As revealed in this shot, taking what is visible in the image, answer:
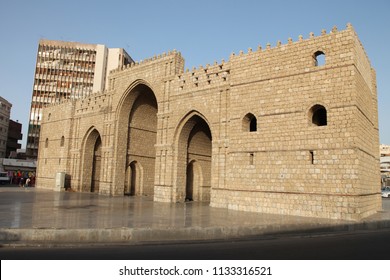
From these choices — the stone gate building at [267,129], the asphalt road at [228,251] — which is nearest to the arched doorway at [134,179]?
the stone gate building at [267,129]

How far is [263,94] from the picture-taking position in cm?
1457

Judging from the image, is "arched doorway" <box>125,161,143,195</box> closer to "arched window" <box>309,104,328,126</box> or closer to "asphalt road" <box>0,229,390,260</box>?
"arched window" <box>309,104,328,126</box>

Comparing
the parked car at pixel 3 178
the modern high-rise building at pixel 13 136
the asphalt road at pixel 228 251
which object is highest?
the modern high-rise building at pixel 13 136

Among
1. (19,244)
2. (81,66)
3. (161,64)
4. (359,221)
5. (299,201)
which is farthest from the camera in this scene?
(81,66)

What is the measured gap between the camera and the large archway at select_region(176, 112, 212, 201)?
18.9 meters

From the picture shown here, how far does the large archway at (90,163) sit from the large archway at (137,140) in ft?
14.5

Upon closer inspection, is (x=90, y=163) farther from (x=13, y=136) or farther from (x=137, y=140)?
(x=13, y=136)

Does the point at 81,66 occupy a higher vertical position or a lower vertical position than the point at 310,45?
higher

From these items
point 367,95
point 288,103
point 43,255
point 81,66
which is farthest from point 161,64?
point 81,66

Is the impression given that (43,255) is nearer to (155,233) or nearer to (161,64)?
(155,233)

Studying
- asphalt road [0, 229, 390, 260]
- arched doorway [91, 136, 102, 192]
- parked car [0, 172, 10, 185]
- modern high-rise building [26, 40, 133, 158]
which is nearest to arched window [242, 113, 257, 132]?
asphalt road [0, 229, 390, 260]

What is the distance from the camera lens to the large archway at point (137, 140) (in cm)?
2314

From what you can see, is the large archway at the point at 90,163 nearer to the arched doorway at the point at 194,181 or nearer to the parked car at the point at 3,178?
the arched doorway at the point at 194,181

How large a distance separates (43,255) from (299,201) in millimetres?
9776
